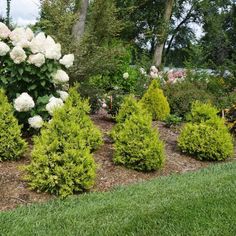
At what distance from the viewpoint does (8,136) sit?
5.50 metres

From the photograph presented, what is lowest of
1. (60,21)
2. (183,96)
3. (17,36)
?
(183,96)

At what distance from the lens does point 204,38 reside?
35.6m

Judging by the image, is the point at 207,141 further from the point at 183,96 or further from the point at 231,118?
the point at 183,96

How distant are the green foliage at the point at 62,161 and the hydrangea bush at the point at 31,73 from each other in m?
0.96

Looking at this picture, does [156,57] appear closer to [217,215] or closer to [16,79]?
[16,79]

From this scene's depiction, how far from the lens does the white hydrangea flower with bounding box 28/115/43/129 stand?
6.02 m

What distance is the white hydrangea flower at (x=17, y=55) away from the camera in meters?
5.89

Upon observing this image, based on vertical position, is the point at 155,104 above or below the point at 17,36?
below

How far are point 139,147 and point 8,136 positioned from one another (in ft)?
5.28

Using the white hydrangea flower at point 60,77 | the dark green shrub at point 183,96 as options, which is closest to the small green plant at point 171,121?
the dark green shrub at point 183,96

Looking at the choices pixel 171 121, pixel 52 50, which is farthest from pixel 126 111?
pixel 171 121

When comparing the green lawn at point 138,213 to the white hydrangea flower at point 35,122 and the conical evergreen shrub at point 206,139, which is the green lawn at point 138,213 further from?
the conical evergreen shrub at point 206,139

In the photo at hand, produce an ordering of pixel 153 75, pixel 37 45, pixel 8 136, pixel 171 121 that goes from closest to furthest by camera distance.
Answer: pixel 8 136 → pixel 37 45 → pixel 171 121 → pixel 153 75

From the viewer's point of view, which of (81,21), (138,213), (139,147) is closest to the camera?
(138,213)
